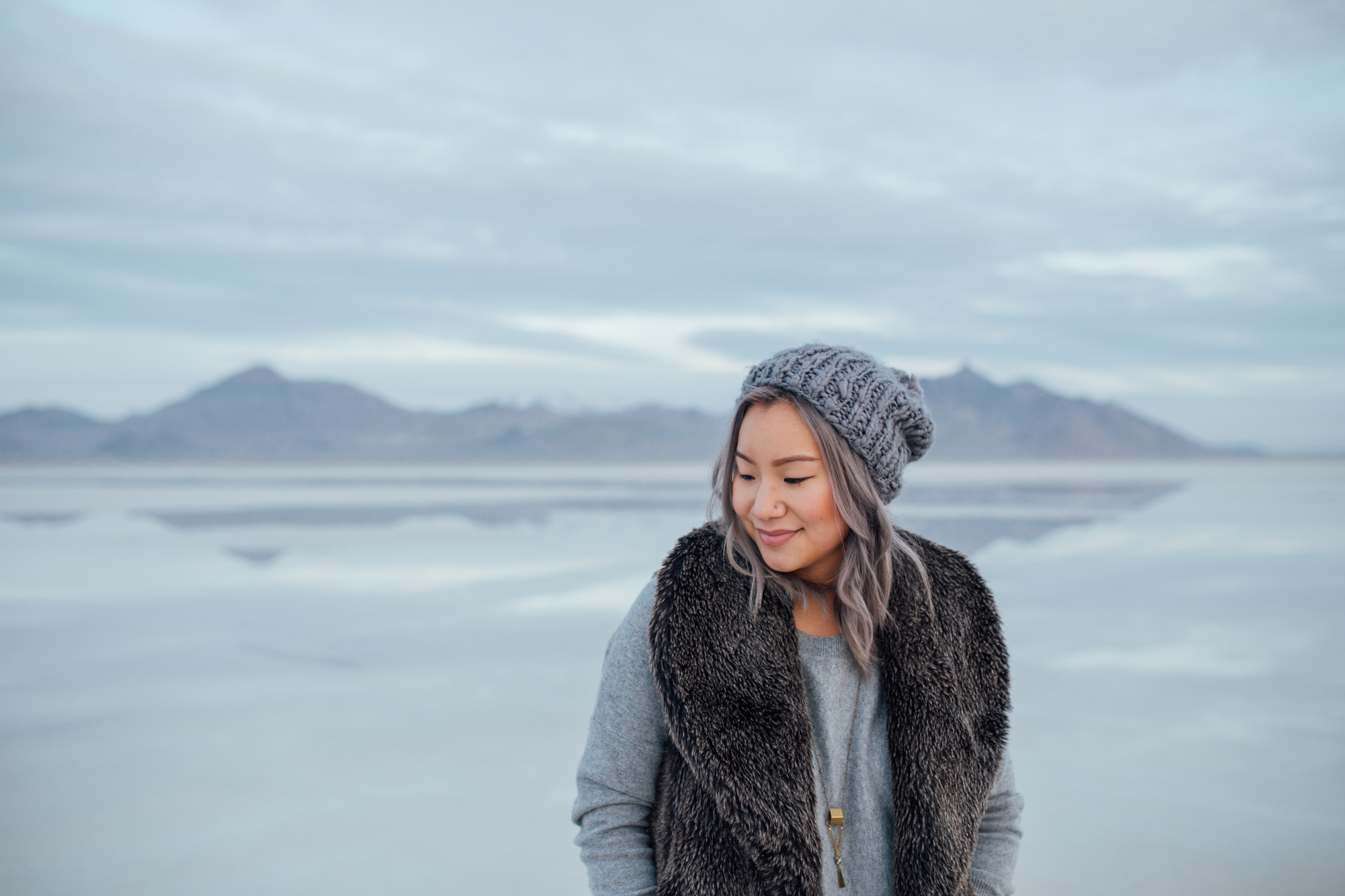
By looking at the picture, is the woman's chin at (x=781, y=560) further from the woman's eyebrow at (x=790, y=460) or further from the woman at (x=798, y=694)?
the woman's eyebrow at (x=790, y=460)

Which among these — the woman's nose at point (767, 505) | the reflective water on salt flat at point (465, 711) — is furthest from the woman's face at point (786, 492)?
the reflective water on salt flat at point (465, 711)

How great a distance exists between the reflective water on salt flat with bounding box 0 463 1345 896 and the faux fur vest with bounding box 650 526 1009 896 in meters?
1.47

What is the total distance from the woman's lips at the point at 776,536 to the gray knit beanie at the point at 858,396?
0.14 metres

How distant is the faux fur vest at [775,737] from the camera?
1.13 m

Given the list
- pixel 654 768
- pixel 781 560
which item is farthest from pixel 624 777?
pixel 781 560

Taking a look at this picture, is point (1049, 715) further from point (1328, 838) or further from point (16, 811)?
point (16, 811)

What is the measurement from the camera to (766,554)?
1.23 meters

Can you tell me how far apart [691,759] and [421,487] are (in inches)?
831

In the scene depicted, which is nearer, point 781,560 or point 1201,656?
point 781,560

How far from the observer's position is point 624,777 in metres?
1.19

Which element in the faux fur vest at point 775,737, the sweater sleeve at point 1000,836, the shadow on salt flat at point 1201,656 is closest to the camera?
the faux fur vest at point 775,737

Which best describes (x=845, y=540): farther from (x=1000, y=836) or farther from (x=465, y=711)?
(x=465, y=711)

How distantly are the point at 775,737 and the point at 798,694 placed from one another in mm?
65

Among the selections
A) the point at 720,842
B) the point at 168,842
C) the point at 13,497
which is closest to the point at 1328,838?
the point at 720,842
